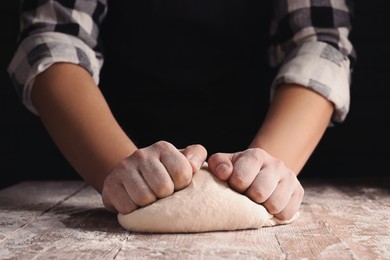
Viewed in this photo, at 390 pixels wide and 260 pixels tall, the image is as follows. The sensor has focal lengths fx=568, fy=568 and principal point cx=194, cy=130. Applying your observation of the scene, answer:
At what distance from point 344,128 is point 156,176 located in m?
1.13

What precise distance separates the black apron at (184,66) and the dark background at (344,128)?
43cm

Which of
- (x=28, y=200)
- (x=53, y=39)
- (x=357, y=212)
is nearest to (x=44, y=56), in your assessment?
(x=53, y=39)

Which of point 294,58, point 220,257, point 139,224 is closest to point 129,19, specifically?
point 294,58

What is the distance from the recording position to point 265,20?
5.36 feet

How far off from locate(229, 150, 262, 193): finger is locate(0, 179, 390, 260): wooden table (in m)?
0.08

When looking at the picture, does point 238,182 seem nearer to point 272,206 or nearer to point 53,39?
point 272,206

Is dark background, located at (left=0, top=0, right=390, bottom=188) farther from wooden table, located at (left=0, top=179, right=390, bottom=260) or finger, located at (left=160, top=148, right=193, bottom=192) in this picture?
finger, located at (left=160, top=148, right=193, bottom=192)

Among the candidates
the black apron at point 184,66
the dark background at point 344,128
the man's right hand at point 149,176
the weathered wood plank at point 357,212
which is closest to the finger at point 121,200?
the man's right hand at point 149,176

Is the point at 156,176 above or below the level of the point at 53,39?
below

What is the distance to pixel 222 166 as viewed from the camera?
1008mm

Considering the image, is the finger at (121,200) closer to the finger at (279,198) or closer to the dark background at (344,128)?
the finger at (279,198)

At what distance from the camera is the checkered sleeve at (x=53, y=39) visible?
1249 mm

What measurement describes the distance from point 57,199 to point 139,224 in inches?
17.9

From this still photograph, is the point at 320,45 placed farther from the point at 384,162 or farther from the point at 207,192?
the point at 384,162
